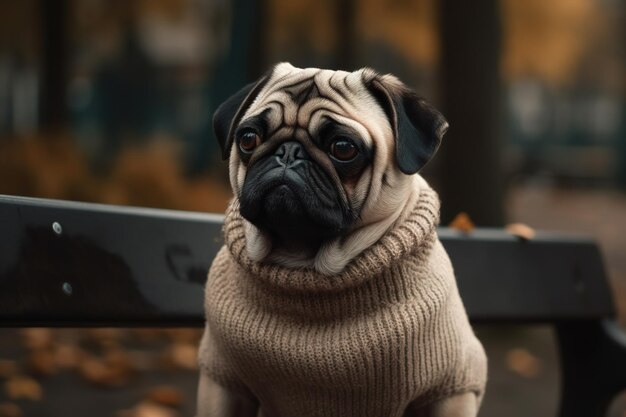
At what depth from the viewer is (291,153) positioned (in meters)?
2.75

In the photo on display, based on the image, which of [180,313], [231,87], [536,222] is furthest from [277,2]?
[180,313]

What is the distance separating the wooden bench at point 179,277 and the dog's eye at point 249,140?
70cm

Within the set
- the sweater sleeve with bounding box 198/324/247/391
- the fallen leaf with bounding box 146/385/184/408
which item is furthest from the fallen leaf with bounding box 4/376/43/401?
the sweater sleeve with bounding box 198/324/247/391

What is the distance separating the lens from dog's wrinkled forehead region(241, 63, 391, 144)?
9.11 ft

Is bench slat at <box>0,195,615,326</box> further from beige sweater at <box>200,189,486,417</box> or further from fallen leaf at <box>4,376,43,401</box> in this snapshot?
fallen leaf at <box>4,376,43,401</box>

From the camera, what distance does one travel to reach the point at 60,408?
527 centimetres

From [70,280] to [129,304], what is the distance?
10.5 inches

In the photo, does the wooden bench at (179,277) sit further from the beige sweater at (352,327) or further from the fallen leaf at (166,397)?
the fallen leaf at (166,397)

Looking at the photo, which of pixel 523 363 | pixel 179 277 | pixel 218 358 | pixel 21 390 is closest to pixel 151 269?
pixel 179 277

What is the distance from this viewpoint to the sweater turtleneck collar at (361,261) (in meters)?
2.81

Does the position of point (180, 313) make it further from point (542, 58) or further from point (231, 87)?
point (542, 58)

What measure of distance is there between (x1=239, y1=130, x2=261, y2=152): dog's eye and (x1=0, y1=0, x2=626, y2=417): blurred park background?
7.89 ft

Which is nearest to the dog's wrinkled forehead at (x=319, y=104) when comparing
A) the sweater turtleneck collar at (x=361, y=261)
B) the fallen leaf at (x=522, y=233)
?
the sweater turtleneck collar at (x=361, y=261)

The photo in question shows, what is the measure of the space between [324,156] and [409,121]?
0.28 metres
